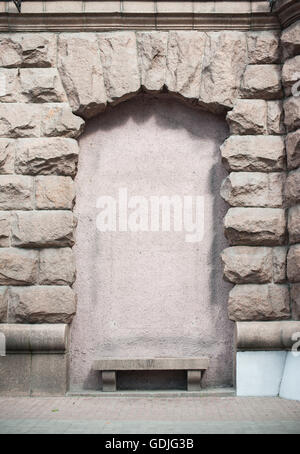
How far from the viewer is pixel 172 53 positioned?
7.93 metres

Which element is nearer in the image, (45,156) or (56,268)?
(56,268)

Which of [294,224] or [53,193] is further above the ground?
[53,193]

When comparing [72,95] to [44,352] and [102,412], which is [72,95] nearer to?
[44,352]

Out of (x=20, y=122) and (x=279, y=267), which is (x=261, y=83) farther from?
(x=20, y=122)

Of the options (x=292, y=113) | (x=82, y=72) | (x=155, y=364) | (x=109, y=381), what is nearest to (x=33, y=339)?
(x=109, y=381)

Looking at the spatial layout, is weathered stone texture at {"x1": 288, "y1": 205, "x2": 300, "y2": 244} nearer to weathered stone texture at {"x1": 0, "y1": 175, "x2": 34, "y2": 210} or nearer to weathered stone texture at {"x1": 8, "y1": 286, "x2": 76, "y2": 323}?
weathered stone texture at {"x1": 8, "y1": 286, "x2": 76, "y2": 323}

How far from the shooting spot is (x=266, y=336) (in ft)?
24.1

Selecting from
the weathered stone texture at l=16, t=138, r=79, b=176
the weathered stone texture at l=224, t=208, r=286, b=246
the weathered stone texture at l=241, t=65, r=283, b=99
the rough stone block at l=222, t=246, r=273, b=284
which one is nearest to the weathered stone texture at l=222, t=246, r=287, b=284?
the rough stone block at l=222, t=246, r=273, b=284

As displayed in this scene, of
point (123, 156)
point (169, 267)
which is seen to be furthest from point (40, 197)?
point (169, 267)

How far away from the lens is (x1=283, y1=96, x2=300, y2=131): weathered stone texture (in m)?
7.53

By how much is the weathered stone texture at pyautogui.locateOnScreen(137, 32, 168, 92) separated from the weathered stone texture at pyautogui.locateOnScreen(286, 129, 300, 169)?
1744 mm

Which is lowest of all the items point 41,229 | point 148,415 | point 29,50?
point 148,415

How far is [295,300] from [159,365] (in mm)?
1796

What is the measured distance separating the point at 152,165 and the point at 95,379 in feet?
9.16
